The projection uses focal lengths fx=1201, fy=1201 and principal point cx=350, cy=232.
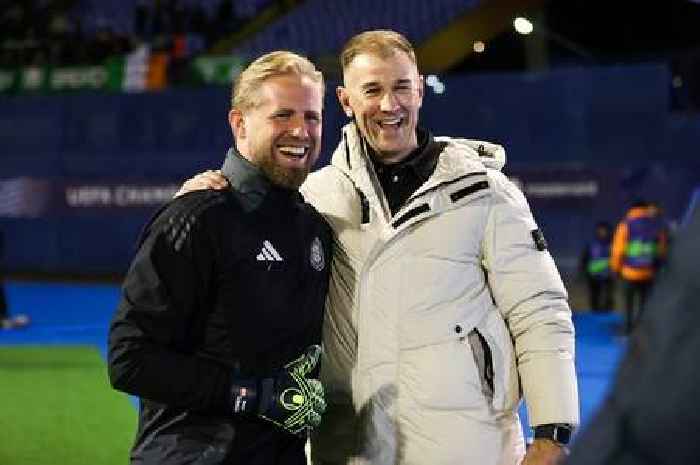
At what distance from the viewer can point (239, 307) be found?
9.39 feet

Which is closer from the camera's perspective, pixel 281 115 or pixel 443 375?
pixel 281 115

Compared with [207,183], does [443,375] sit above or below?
below

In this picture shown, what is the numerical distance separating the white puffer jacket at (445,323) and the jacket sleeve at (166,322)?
629mm

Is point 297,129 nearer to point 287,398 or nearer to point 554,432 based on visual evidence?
point 287,398

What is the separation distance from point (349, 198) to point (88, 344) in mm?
10473

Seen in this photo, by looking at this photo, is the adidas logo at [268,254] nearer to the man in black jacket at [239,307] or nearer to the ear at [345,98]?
the man in black jacket at [239,307]

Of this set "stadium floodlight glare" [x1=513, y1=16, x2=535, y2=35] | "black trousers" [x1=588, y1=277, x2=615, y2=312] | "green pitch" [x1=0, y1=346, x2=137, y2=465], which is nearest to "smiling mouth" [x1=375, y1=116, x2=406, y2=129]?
"green pitch" [x1=0, y1=346, x2=137, y2=465]

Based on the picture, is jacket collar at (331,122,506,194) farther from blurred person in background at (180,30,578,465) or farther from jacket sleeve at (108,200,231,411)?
jacket sleeve at (108,200,231,411)

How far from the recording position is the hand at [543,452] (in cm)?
321

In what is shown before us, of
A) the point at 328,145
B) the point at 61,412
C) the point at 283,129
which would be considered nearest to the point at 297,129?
the point at 283,129

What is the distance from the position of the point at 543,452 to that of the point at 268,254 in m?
0.95

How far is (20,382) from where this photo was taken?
10.6m

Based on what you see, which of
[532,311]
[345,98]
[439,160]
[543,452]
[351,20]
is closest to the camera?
[543,452]

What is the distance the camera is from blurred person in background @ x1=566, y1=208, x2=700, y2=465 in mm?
890
